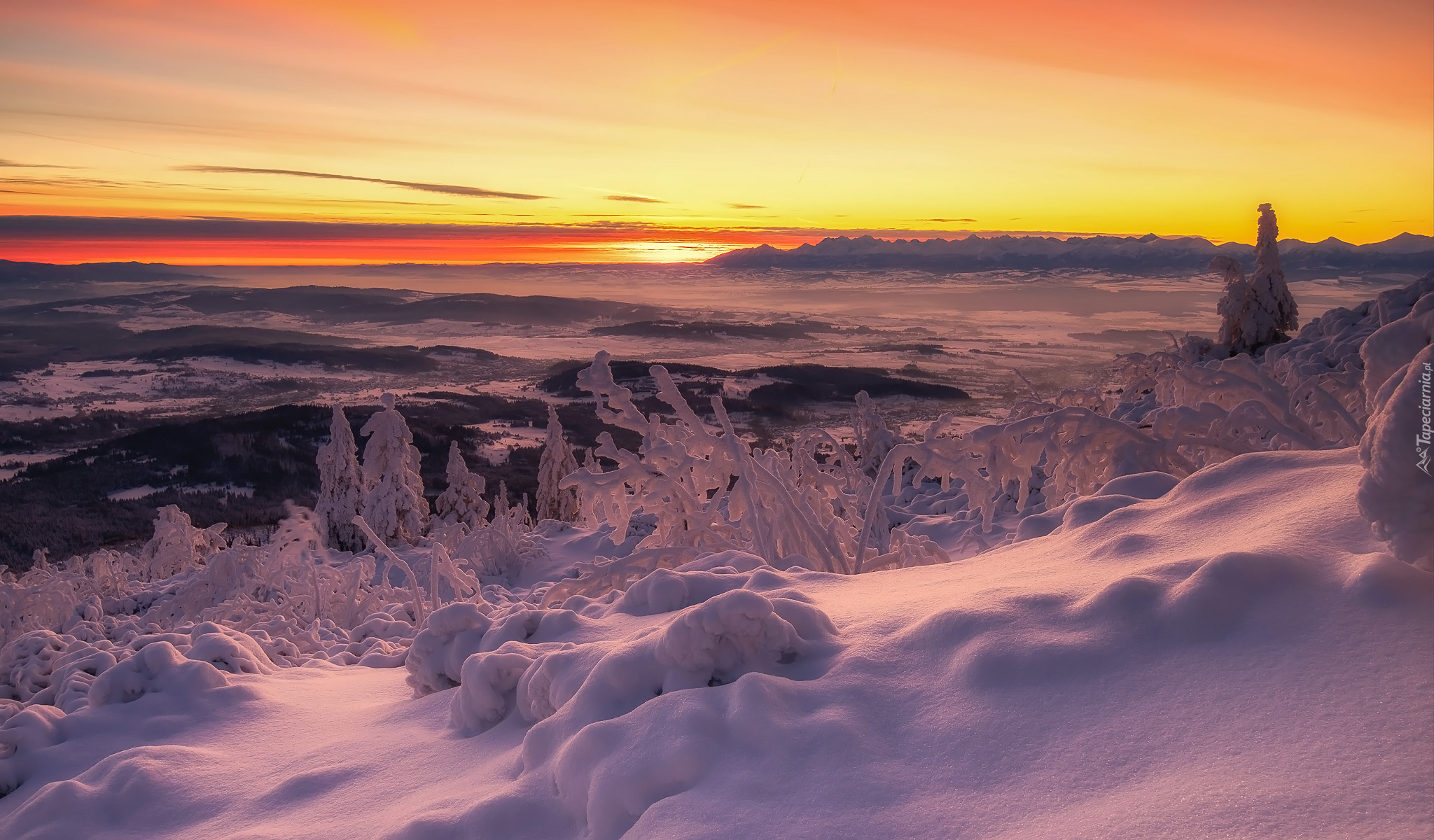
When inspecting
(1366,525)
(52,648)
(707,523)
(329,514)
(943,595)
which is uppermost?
(1366,525)

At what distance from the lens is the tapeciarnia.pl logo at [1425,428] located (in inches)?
78.9

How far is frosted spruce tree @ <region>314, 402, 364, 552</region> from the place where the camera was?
28.0 metres

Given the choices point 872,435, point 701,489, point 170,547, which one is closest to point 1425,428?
point 701,489

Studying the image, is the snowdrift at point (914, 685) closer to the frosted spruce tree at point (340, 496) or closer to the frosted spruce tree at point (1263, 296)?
the frosted spruce tree at point (1263, 296)

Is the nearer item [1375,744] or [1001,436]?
[1375,744]

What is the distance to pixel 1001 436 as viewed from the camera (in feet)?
19.1

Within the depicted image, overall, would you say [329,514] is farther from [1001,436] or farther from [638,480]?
[1001,436]

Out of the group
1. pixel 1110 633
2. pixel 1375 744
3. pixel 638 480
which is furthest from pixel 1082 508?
pixel 638 480

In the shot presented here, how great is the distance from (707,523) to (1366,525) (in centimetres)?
445

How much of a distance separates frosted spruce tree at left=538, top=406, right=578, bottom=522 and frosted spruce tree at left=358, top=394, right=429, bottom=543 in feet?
20.3

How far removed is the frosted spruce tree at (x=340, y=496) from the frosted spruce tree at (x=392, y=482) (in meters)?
0.48

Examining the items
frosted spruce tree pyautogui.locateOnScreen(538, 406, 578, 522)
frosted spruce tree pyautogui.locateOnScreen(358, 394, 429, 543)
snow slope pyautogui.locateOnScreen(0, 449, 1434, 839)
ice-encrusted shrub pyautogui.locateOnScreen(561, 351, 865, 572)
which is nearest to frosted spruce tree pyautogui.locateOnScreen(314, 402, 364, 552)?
frosted spruce tree pyautogui.locateOnScreen(358, 394, 429, 543)

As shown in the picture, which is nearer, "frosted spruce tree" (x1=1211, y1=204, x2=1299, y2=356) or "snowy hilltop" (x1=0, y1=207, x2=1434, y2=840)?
"snowy hilltop" (x1=0, y1=207, x2=1434, y2=840)

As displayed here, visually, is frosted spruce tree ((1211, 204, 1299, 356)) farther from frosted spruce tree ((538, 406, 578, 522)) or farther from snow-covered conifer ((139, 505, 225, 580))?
snow-covered conifer ((139, 505, 225, 580))
